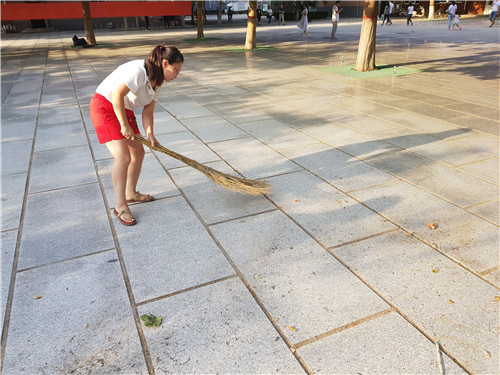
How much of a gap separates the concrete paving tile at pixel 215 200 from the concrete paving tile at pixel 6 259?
1679mm

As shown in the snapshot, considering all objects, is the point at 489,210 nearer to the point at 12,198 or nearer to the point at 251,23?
the point at 12,198

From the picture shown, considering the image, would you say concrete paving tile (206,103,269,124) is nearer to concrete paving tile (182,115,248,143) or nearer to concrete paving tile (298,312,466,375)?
concrete paving tile (182,115,248,143)

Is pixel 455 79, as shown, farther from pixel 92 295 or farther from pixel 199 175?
pixel 92 295

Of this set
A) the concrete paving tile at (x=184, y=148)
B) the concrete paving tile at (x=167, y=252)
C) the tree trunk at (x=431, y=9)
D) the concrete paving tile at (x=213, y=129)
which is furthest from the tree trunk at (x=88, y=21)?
the tree trunk at (x=431, y=9)

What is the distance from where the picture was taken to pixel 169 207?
3.92 m

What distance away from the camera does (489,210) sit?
146 inches

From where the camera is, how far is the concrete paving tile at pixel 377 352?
209 cm

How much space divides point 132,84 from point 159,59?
12.7 inches

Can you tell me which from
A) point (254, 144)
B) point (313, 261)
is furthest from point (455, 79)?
point (313, 261)

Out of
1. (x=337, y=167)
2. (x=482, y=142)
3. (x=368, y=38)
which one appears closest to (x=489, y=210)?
(x=337, y=167)

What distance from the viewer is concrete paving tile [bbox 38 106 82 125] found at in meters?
7.17

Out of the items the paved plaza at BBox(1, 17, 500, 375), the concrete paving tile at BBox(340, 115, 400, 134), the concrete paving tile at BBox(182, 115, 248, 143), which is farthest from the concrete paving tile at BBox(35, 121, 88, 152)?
the concrete paving tile at BBox(340, 115, 400, 134)

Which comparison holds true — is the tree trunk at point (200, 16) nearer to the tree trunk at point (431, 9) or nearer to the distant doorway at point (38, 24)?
the distant doorway at point (38, 24)

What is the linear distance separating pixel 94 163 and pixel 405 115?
5.44 m
